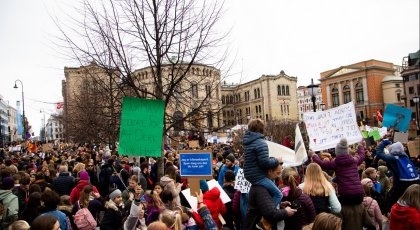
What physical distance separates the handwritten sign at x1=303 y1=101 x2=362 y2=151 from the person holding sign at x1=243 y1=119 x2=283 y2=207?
5.49 metres

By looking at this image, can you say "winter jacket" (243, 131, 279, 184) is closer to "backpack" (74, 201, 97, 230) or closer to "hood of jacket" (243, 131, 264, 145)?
"hood of jacket" (243, 131, 264, 145)

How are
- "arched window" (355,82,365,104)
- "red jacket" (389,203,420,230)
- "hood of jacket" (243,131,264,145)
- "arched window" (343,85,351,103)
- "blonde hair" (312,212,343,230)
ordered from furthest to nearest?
"arched window" (343,85,351,103)
"arched window" (355,82,365,104)
"hood of jacket" (243,131,264,145)
"red jacket" (389,203,420,230)
"blonde hair" (312,212,343,230)

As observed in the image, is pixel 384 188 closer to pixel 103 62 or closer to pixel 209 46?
pixel 209 46

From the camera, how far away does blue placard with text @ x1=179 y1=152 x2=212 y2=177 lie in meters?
6.74

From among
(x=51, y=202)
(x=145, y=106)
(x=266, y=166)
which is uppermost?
(x=145, y=106)

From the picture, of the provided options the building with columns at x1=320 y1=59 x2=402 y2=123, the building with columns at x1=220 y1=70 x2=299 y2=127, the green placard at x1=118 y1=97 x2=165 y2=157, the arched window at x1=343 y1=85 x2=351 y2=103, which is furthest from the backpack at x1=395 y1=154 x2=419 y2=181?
the arched window at x1=343 y1=85 x2=351 y2=103

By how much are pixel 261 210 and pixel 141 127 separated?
3.56 meters

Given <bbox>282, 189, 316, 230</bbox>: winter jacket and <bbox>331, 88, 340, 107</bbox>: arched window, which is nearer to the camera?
<bbox>282, 189, 316, 230</bbox>: winter jacket

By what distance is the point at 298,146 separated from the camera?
806 centimetres

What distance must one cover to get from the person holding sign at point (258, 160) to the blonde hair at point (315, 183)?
927mm

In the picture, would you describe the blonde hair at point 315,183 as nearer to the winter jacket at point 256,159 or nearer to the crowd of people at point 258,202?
the crowd of people at point 258,202

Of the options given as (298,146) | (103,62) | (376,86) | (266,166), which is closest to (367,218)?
(266,166)

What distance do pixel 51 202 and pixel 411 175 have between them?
629 cm

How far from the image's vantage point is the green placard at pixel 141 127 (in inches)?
274
